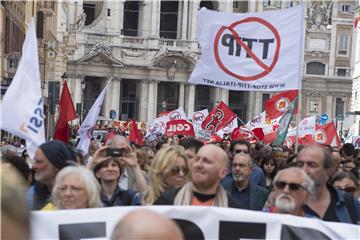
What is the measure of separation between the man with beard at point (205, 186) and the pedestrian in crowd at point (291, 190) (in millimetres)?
447

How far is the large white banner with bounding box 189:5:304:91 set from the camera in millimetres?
11141

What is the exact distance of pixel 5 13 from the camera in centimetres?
3144

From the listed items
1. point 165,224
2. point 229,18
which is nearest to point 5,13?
point 229,18

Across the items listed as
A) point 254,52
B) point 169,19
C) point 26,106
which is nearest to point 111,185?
point 26,106

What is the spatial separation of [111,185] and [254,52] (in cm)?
550

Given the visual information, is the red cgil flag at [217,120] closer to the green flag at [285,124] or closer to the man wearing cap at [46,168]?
the green flag at [285,124]

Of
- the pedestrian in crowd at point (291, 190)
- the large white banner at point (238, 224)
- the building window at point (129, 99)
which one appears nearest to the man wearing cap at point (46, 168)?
the large white banner at point (238, 224)

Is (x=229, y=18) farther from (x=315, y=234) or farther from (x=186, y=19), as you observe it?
(x=186, y=19)

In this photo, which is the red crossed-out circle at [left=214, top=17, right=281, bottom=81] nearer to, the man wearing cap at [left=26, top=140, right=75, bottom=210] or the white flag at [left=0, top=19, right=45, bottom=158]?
the white flag at [left=0, top=19, right=45, bottom=158]

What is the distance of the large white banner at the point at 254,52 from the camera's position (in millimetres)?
11141

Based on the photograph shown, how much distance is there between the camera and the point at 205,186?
5.34 m

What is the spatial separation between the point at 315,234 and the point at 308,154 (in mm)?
1208

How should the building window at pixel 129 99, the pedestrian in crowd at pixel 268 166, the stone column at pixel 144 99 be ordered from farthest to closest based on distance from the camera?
the building window at pixel 129 99
the stone column at pixel 144 99
the pedestrian in crowd at pixel 268 166

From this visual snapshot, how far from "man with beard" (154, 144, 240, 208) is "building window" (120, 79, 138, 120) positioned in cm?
7057
